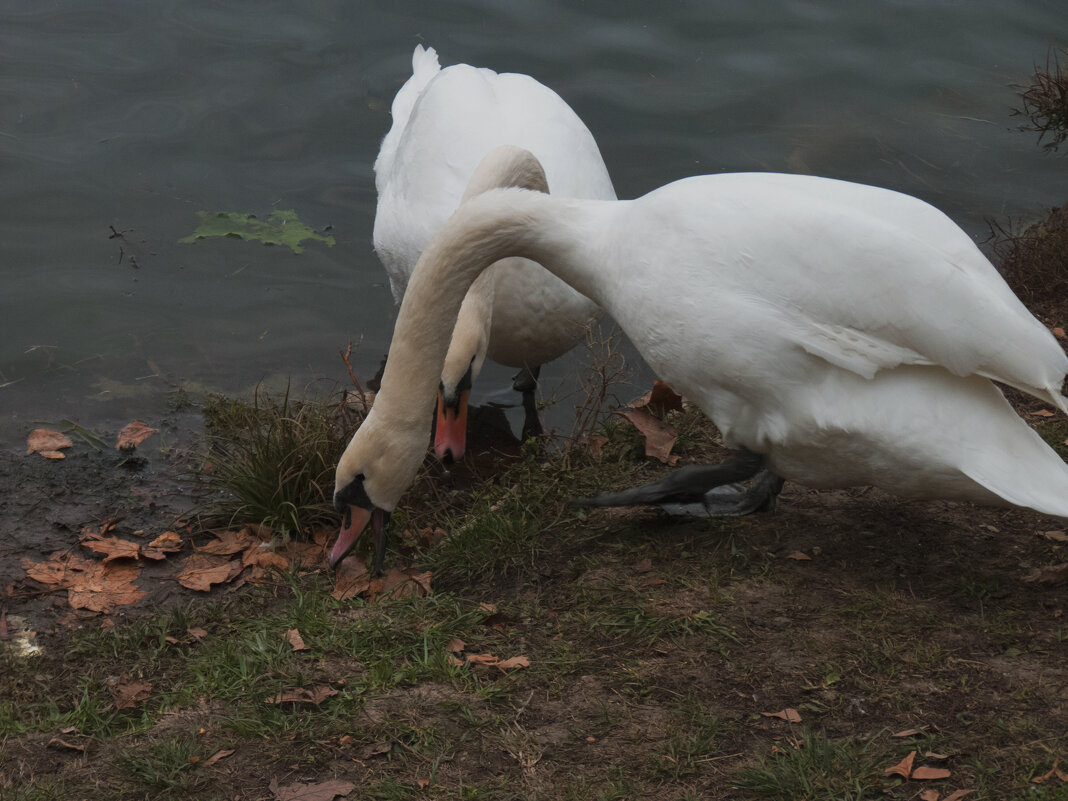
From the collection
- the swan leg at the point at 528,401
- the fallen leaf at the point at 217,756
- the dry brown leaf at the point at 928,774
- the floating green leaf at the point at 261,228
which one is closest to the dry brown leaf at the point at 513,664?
the fallen leaf at the point at 217,756

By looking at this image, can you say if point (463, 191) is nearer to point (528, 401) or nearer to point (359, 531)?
point (528, 401)

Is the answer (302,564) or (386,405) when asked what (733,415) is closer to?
(386,405)

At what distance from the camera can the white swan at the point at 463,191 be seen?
5.35m

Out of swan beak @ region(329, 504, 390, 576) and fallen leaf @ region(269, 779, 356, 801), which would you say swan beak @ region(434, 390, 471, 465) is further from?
fallen leaf @ region(269, 779, 356, 801)

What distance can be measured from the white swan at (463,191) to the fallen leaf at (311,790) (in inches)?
91.1

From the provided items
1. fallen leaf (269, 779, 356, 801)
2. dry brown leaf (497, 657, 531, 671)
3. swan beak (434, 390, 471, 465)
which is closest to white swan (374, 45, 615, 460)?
swan beak (434, 390, 471, 465)

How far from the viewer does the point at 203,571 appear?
4.81 metres

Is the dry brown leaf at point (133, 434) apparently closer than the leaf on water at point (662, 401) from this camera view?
No

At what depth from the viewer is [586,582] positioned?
13.8 ft

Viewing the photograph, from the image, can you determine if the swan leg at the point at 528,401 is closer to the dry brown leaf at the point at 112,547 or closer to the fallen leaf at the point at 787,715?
the dry brown leaf at the point at 112,547

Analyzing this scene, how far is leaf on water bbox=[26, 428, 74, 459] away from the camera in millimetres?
5785

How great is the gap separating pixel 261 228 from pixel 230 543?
11.2 ft

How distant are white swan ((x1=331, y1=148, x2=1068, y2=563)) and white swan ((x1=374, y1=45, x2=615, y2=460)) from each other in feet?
4.11

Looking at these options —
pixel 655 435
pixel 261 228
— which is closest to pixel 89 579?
pixel 655 435
